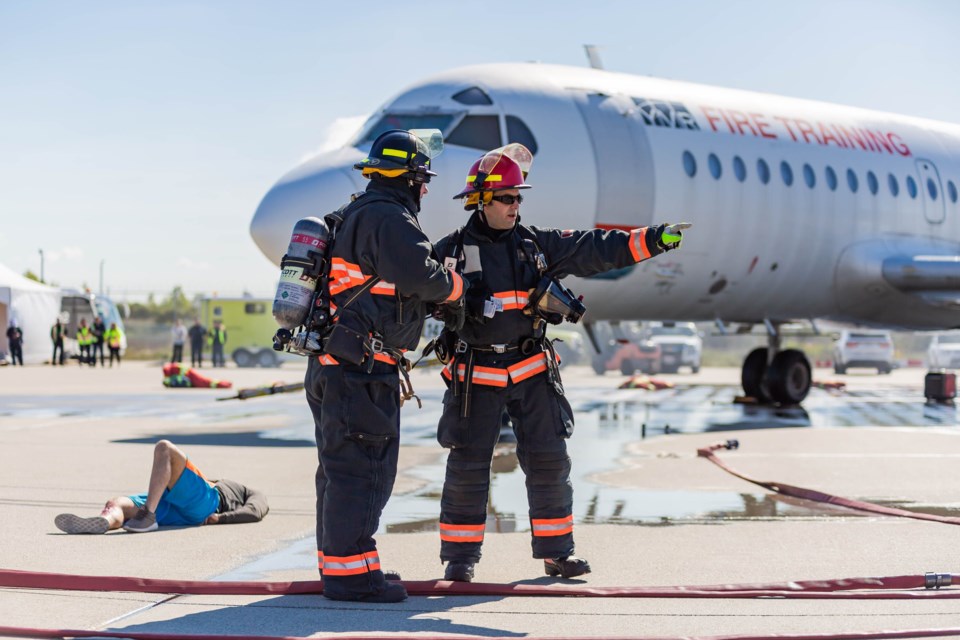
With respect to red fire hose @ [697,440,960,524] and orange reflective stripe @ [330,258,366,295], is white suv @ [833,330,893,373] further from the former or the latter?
orange reflective stripe @ [330,258,366,295]

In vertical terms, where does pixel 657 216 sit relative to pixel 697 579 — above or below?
above

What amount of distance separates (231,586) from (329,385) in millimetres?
967

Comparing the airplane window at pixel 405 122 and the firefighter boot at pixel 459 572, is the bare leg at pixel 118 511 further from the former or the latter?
the airplane window at pixel 405 122

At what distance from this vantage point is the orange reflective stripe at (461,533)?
5.86m

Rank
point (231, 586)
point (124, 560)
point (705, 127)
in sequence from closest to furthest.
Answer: point (231, 586)
point (124, 560)
point (705, 127)

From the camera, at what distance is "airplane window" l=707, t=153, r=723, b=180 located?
15.6 m

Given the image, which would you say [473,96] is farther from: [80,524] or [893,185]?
[80,524]

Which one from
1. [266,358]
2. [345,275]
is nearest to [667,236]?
[345,275]

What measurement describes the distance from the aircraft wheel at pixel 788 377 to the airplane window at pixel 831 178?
2606mm

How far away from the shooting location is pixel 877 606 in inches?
195

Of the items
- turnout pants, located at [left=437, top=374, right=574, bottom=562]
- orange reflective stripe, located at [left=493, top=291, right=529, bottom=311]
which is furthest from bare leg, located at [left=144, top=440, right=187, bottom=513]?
orange reflective stripe, located at [left=493, top=291, right=529, bottom=311]

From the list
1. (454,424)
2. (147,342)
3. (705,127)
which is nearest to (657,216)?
(705,127)

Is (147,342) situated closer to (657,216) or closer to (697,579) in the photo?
(657,216)

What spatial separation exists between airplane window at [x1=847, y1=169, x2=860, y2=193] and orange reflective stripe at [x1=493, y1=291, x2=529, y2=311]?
12.6 metres
